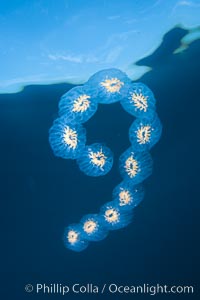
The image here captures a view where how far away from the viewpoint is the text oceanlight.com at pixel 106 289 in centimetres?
1417

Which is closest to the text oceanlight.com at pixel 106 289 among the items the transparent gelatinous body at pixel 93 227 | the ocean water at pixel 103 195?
the ocean water at pixel 103 195

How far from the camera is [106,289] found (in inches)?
569

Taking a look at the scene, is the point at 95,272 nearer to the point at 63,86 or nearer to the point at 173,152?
the point at 173,152

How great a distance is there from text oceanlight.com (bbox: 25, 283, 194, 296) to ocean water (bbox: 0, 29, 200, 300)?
26 centimetres

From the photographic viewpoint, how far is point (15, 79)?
8023 mm

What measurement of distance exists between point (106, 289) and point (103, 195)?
15.9 ft

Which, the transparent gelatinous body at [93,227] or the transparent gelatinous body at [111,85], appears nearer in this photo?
the transparent gelatinous body at [111,85]

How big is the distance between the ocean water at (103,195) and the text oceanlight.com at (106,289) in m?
0.26

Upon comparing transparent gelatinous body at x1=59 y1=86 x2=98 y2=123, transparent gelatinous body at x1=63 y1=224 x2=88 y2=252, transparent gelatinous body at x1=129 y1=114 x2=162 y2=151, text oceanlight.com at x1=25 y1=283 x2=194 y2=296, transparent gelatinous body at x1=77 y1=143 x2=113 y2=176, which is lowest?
text oceanlight.com at x1=25 y1=283 x2=194 y2=296

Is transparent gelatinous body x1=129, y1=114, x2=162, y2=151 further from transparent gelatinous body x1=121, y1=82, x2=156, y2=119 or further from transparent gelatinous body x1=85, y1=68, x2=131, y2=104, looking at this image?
transparent gelatinous body x1=85, y1=68, x2=131, y2=104

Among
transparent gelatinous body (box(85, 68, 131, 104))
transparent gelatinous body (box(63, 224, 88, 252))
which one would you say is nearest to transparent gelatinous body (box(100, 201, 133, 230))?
transparent gelatinous body (box(63, 224, 88, 252))

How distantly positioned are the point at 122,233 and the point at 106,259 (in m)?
1.50

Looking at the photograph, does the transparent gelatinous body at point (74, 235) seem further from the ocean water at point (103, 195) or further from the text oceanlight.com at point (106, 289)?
the text oceanlight.com at point (106, 289)

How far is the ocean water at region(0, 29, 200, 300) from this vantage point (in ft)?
33.8
